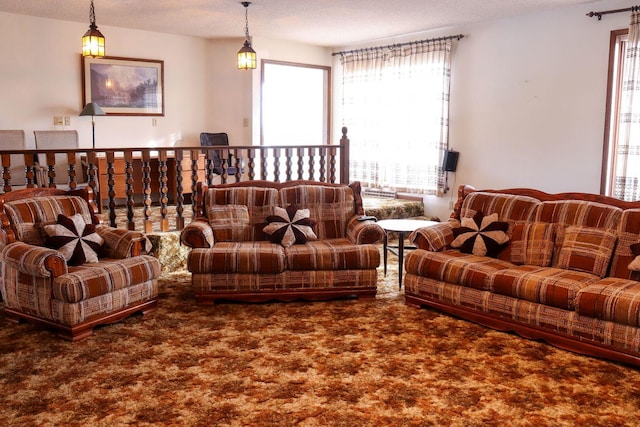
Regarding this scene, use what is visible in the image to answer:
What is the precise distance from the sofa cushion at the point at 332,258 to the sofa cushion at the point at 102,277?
3.31 ft

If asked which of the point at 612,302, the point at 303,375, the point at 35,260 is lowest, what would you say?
the point at 303,375

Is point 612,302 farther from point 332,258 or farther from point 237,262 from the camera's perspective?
point 237,262

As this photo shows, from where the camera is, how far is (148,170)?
Result: 552 cm

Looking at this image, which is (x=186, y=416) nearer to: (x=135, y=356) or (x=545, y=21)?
(x=135, y=356)

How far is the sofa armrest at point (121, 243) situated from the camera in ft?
14.1

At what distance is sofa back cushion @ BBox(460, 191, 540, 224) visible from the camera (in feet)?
14.7

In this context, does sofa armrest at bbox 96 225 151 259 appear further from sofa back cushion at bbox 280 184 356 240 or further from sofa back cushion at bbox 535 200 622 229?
sofa back cushion at bbox 535 200 622 229

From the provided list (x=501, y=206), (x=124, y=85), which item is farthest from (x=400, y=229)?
(x=124, y=85)

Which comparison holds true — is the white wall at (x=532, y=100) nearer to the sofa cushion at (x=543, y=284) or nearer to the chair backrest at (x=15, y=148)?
the sofa cushion at (x=543, y=284)

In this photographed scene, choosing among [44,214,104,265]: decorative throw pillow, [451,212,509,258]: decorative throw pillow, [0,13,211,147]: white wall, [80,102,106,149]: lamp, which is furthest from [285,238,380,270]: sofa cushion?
[0,13,211,147]: white wall

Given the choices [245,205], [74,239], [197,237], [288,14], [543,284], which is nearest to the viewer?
[543,284]

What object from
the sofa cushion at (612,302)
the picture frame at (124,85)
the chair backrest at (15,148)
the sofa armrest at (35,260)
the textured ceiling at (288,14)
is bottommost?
the sofa cushion at (612,302)

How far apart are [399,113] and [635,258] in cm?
457

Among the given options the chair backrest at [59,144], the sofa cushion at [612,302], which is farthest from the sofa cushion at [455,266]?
the chair backrest at [59,144]
